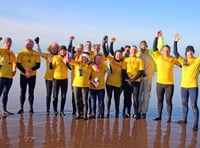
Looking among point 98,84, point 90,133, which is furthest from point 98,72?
point 90,133

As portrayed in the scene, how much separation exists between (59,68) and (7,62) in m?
1.41

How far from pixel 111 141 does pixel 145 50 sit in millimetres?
3562

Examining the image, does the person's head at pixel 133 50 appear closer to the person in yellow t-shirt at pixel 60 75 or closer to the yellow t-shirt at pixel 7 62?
the person in yellow t-shirt at pixel 60 75

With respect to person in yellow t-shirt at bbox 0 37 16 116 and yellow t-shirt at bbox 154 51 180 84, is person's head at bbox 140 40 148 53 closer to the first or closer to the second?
yellow t-shirt at bbox 154 51 180 84

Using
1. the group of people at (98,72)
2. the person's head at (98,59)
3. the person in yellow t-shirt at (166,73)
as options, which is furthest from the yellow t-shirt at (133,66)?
the person's head at (98,59)

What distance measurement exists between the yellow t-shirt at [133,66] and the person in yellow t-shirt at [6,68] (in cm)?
308

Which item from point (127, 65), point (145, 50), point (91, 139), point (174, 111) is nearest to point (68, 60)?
point (127, 65)

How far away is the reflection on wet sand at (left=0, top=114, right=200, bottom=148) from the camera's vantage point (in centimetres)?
585

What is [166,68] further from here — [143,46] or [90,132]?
[90,132]

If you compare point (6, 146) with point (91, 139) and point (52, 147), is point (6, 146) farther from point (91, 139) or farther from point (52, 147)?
point (91, 139)

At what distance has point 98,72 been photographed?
8461 millimetres

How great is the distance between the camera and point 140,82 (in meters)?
8.79

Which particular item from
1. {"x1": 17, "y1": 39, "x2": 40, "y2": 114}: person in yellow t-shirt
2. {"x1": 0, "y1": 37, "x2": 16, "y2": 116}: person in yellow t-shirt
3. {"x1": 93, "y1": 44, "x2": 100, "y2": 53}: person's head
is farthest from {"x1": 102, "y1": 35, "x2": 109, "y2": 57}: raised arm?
{"x1": 0, "y1": 37, "x2": 16, "y2": 116}: person in yellow t-shirt

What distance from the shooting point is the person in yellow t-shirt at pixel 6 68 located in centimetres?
858
